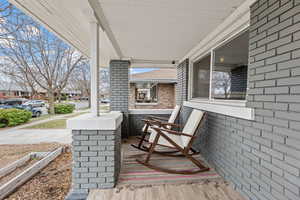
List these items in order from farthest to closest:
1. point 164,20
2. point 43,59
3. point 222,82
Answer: point 43,59 → point 222,82 → point 164,20

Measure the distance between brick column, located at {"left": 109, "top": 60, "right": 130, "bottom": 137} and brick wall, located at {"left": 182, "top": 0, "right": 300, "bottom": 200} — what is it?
295 centimetres

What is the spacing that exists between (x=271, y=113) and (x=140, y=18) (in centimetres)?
199

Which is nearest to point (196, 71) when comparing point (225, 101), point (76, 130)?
point (225, 101)

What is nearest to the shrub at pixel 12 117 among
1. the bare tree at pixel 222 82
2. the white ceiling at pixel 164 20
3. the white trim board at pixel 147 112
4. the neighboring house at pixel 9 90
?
the neighboring house at pixel 9 90

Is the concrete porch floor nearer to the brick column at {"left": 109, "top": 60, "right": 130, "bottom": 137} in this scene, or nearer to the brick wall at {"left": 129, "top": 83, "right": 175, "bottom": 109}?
the brick column at {"left": 109, "top": 60, "right": 130, "bottom": 137}

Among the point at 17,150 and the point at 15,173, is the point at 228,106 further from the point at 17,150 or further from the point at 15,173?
the point at 17,150

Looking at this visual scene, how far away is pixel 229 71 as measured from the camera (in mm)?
2346

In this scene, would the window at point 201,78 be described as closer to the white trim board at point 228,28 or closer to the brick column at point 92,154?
the white trim board at point 228,28

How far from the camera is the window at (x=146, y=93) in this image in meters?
8.80

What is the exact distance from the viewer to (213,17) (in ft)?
6.23

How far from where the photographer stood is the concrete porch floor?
5.32 ft

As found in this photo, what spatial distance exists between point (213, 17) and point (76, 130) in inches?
95.1

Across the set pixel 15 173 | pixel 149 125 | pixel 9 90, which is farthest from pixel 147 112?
pixel 9 90

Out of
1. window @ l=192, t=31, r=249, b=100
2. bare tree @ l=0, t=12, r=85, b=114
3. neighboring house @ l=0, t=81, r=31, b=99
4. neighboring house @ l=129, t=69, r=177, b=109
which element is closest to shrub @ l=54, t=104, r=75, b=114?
bare tree @ l=0, t=12, r=85, b=114
